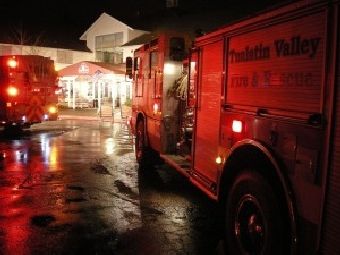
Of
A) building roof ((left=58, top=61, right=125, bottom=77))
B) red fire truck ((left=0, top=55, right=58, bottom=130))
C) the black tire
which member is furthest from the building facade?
the black tire

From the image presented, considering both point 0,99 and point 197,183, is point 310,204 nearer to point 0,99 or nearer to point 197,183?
point 197,183

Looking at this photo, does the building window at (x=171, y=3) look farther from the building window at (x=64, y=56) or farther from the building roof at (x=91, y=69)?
the building window at (x=64, y=56)

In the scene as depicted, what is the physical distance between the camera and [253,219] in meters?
4.49

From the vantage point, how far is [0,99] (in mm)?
17281


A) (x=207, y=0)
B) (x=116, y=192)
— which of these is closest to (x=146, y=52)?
(x=116, y=192)

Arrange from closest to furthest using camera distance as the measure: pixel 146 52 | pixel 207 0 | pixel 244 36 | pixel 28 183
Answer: pixel 244 36 < pixel 28 183 < pixel 146 52 < pixel 207 0

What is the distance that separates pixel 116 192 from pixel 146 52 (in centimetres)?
345

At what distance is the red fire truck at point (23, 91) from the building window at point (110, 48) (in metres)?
21.2

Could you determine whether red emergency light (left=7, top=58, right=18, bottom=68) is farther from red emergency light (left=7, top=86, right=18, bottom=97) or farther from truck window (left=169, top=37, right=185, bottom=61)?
truck window (left=169, top=37, right=185, bottom=61)

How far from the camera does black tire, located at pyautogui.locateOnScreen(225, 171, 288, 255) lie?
13.1 ft

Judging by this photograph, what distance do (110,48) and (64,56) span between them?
5923 millimetres

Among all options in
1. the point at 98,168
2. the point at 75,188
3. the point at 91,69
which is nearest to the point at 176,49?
the point at 75,188

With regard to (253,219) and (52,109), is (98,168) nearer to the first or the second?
(253,219)

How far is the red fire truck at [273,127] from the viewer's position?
11.1 ft
